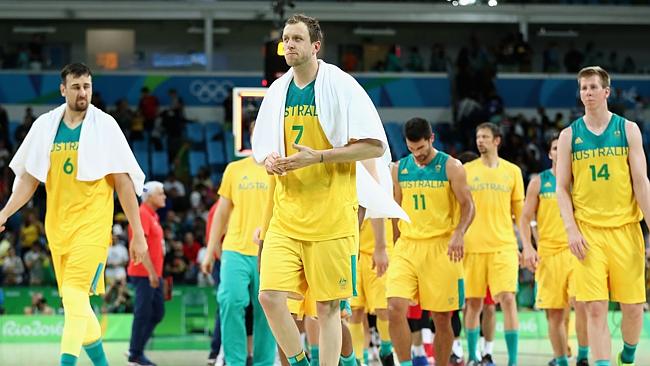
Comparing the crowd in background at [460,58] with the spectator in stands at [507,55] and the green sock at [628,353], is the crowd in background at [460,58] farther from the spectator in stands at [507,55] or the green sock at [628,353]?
the green sock at [628,353]

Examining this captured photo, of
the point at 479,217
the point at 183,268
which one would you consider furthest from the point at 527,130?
the point at 479,217

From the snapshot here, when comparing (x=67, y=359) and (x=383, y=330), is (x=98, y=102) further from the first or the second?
(x=67, y=359)

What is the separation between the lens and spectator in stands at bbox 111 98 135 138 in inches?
1115

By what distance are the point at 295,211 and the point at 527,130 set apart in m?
22.5

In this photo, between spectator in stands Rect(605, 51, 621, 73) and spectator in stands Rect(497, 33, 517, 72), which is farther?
spectator in stands Rect(605, 51, 621, 73)

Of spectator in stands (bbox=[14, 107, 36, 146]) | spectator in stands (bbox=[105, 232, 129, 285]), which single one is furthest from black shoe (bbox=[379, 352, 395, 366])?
spectator in stands (bbox=[14, 107, 36, 146])

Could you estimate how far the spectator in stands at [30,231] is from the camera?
22078 millimetres

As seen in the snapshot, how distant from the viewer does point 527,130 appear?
29.1 meters

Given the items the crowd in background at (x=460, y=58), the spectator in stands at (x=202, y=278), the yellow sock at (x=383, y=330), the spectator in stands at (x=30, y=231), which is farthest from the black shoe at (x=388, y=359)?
the crowd in background at (x=460, y=58)

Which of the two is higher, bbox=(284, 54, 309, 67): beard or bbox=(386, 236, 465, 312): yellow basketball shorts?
bbox=(284, 54, 309, 67): beard

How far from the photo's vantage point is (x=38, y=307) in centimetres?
1853

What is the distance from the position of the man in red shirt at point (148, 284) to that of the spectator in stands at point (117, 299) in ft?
16.6

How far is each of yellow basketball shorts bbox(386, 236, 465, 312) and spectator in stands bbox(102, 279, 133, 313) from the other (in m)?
9.07

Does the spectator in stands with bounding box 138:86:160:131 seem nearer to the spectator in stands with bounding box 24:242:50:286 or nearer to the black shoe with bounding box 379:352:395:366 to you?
the spectator in stands with bounding box 24:242:50:286
